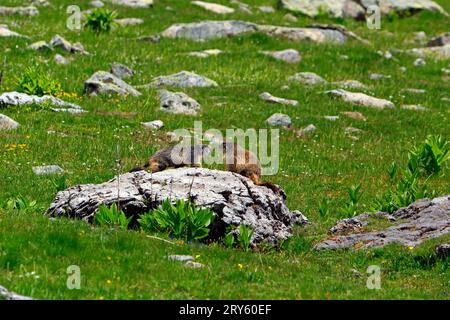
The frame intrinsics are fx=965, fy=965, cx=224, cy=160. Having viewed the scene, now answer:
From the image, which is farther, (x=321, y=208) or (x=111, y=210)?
A: (x=321, y=208)

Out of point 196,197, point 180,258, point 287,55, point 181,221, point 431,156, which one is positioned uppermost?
point 180,258

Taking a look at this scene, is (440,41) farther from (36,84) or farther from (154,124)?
(36,84)

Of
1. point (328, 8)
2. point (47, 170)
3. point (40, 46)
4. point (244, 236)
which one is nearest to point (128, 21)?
point (40, 46)

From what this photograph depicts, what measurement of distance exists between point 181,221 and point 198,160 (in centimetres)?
379

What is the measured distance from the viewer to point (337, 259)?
604 inches

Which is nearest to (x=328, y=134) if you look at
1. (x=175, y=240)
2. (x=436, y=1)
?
(x=175, y=240)

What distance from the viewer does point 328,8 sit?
43.8 meters

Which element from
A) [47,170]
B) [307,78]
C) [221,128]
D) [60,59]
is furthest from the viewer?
[307,78]

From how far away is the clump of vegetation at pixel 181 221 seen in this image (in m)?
14.8

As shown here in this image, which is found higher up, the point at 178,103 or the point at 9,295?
the point at 9,295

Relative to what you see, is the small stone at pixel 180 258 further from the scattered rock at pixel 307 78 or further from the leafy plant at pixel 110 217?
the scattered rock at pixel 307 78

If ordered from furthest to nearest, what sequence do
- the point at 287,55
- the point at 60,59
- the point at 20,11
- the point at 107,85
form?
1. the point at 20,11
2. the point at 287,55
3. the point at 60,59
4. the point at 107,85

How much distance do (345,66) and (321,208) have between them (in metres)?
16.1

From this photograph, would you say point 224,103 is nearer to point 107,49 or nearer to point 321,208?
point 107,49
